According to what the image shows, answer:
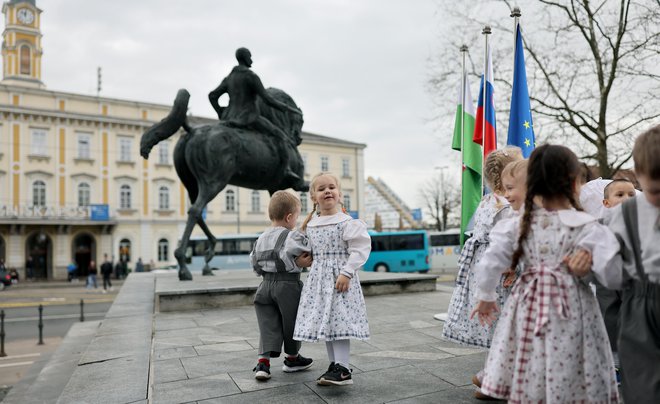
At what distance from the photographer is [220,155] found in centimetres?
816

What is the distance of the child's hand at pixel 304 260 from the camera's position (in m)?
3.67

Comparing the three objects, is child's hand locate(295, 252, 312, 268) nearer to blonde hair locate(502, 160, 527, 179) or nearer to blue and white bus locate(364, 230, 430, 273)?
blonde hair locate(502, 160, 527, 179)

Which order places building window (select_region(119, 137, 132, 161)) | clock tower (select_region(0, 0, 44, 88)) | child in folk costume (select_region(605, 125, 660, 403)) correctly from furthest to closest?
1. clock tower (select_region(0, 0, 44, 88))
2. building window (select_region(119, 137, 132, 161))
3. child in folk costume (select_region(605, 125, 660, 403))

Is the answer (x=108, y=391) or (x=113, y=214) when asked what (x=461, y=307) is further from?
(x=113, y=214)

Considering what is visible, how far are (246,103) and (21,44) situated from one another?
48.1m

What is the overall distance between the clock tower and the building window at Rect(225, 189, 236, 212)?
1920 centimetres

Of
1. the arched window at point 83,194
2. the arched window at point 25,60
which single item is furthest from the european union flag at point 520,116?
the arched window at point 25,60

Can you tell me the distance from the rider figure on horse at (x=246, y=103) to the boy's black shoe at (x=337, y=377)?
225 inches

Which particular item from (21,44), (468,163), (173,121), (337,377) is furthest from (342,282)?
(21,44)

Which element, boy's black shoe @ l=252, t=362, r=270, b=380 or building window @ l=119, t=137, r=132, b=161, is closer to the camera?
boy's black shoe @ l=252, t=362, r=270, b=380

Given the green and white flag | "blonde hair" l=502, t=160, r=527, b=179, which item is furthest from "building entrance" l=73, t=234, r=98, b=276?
"blonde hair" l=502, t=160, r=527, b=179

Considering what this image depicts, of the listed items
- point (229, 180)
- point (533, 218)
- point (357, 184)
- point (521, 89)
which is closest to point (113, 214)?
point (357, 184)

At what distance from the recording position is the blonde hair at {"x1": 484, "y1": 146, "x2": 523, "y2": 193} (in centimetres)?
343

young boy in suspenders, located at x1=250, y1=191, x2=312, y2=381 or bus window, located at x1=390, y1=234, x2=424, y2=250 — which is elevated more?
young boy in suspenders, located at x1=250, y1=191, x2=312, y2=381
